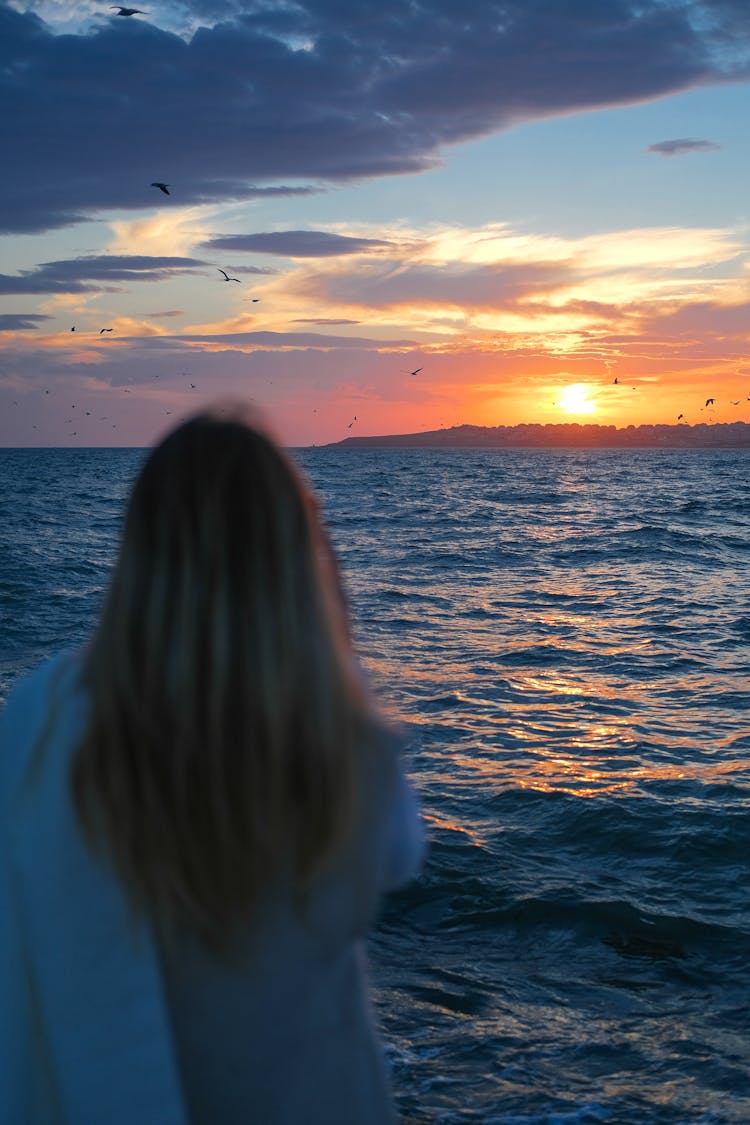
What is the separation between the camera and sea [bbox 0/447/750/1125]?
471cm

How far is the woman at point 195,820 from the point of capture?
132cm

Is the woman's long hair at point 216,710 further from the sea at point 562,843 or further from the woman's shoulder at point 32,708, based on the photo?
the sea at point 562,843

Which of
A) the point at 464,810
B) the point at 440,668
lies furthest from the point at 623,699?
the point at 464,810

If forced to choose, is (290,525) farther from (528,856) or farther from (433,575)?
(433,575)

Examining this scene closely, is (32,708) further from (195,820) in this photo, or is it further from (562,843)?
(562,843)

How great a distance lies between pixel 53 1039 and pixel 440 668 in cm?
1138

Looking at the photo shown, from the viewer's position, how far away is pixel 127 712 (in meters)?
1.32

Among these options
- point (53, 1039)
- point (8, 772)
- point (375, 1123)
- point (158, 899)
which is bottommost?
point (375, 1123)

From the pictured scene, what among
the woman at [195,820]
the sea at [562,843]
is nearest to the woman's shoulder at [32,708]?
the woman at [195,820]

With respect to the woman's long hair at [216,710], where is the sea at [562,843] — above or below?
below

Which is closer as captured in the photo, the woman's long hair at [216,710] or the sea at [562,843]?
the woman's long hair at [216,710]

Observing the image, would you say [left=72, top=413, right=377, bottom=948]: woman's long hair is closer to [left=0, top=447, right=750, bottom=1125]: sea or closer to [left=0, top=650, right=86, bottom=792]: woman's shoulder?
[left=0, top=650, right=86, bottom=792]: woman's shoulder

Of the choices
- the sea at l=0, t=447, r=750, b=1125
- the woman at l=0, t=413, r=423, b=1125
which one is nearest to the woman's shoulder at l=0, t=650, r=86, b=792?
the woman at l=0, t=413, r=423, b=1125

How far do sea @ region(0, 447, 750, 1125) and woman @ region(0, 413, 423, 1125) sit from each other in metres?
3.38
